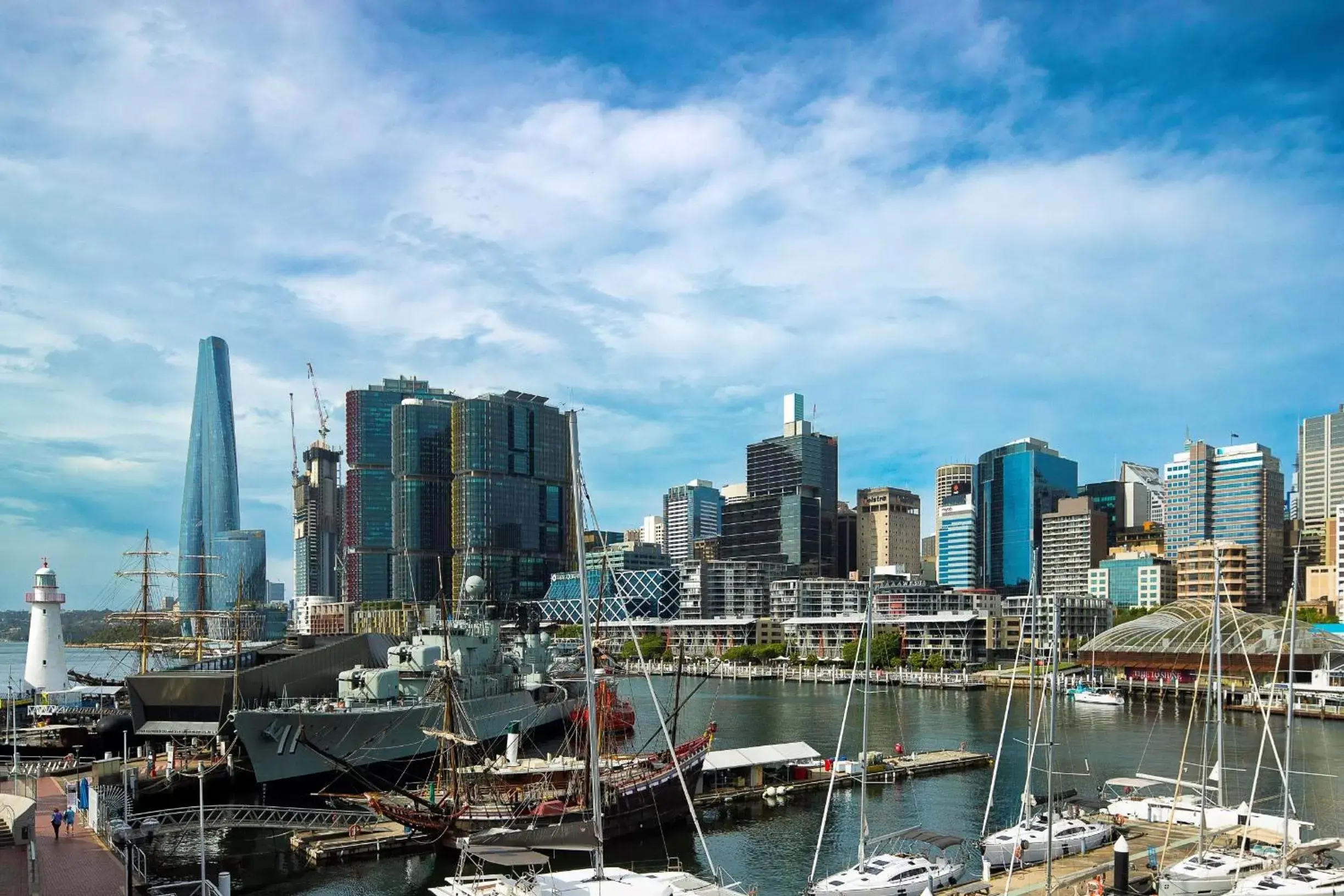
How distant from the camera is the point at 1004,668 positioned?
15588 cm

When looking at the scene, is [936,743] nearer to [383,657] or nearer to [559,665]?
[383,657]

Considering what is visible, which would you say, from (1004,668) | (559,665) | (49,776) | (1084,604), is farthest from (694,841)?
(1084,604)

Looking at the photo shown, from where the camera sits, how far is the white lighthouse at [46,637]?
85.1 m

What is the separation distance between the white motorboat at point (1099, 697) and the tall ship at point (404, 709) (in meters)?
58.6

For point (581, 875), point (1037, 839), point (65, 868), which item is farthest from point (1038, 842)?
point (65, 868)

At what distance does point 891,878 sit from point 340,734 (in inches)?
1595

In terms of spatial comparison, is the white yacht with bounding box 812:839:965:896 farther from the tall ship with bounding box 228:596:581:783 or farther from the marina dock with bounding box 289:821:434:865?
the tall ship with bounding box 228:596:581:783

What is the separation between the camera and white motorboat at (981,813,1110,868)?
4331 cm

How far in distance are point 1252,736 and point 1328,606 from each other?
124m

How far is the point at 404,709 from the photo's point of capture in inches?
2781

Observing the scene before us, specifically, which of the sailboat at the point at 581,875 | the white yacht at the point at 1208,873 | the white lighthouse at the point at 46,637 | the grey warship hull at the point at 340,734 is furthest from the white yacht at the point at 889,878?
the white lighthouse at the point at 46,637

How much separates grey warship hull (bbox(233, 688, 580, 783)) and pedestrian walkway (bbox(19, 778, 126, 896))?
57.5 ft

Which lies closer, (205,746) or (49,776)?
(49,776)

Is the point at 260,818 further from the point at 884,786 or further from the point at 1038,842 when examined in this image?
the point at 1038,842
